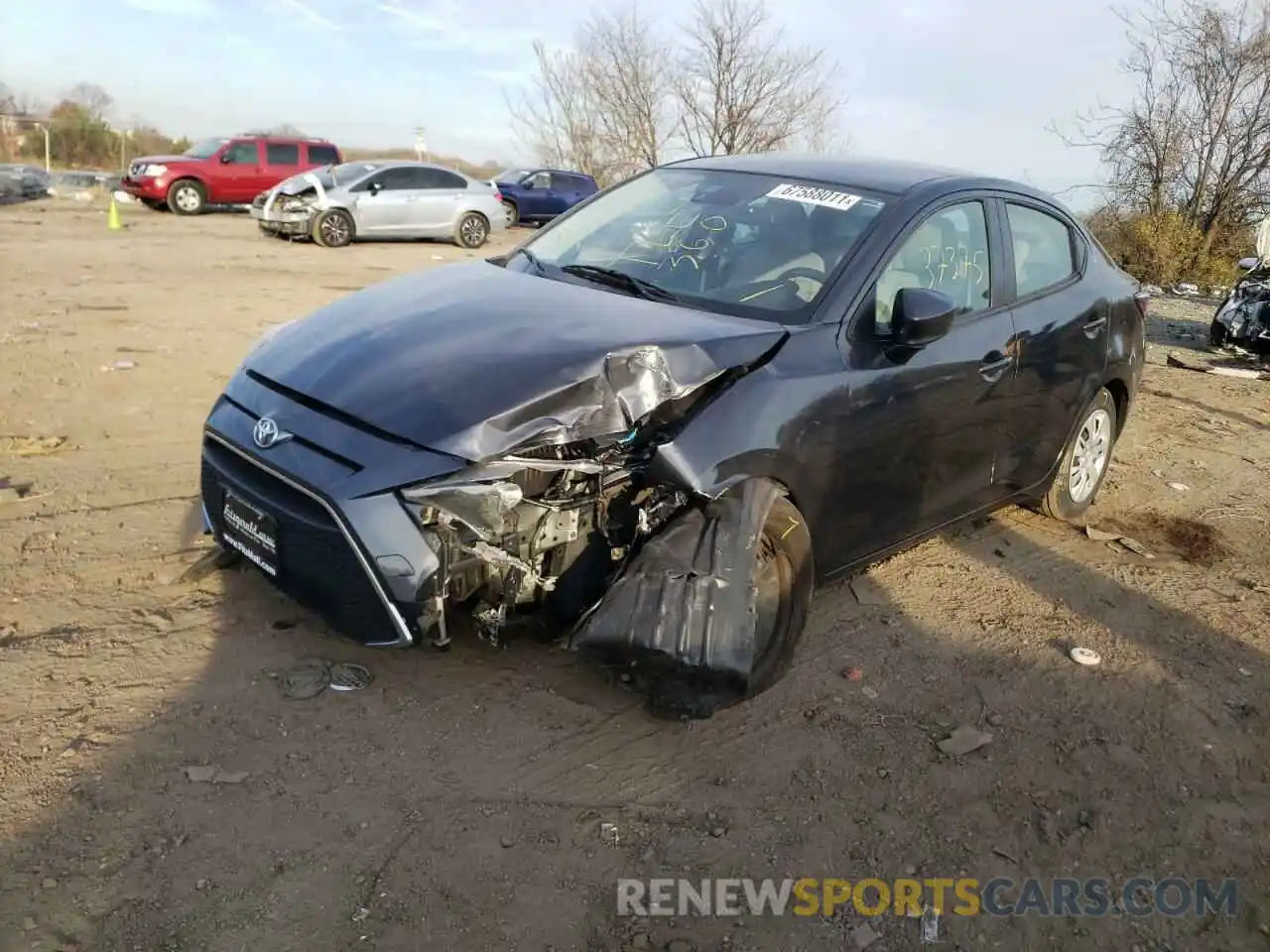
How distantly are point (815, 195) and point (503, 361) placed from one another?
5.46 feet

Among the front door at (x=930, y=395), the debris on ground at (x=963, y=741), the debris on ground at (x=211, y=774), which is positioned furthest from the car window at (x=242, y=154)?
the debris on ground at (x=963, y=741)

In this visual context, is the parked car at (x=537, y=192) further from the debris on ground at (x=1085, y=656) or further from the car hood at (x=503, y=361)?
the debris on ground at (x=1085, y=656)

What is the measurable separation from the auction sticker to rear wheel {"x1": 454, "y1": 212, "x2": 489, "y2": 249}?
15419mm

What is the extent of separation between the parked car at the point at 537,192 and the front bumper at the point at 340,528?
21.3 meters

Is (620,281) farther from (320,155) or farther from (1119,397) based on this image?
(320,155)

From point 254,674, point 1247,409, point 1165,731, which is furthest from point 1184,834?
point 1247,409

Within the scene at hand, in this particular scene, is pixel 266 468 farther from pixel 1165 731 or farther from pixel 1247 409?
pixel 1247 409

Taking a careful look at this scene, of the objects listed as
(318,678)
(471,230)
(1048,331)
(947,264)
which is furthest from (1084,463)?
(471,230)

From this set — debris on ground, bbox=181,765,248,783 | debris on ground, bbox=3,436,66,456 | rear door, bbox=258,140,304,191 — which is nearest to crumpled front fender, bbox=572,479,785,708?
debris on ground, bbox=181,765,248,783

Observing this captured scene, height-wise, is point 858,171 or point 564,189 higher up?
point 564,189

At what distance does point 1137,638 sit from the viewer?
4.07 m

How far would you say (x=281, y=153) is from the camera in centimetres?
2259

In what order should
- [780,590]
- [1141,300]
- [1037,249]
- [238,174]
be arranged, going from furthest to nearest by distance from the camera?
[238,174], [1141,300], [1037,249], [780,590]

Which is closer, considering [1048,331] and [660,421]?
[660,421]
